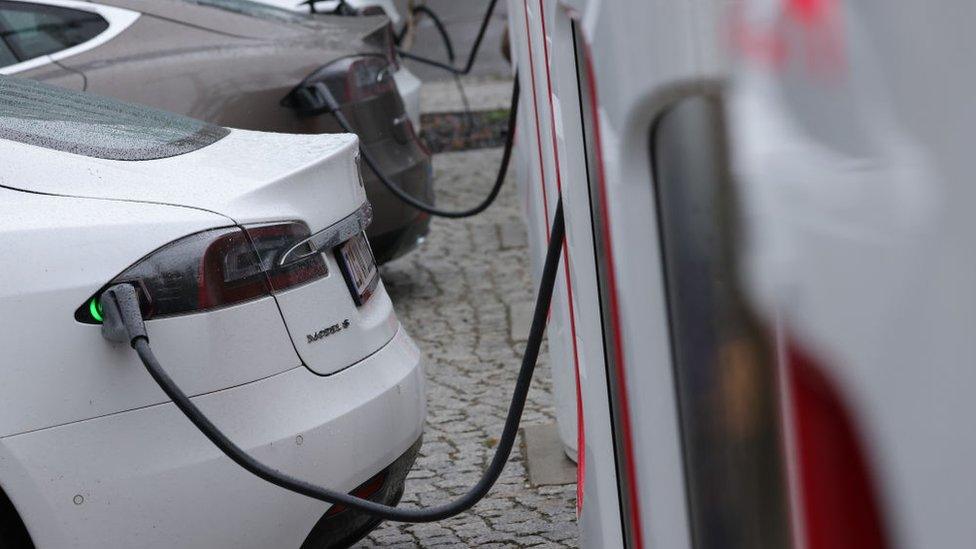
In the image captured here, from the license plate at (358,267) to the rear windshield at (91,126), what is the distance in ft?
1.40

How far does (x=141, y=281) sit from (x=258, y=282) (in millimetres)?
256

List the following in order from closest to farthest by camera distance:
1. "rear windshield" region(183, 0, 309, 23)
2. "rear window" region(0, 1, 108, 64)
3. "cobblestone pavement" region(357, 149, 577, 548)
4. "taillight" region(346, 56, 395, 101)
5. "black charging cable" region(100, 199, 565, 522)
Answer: "black charging cable" region(100, 199, 565, 522)
"cobblestone pavement" region(357, 149, 577, 548)
"rear window" region(0, 1, 108, 64)
"taillight" region(346, 56, 395, 101)
"rear windshield" region(183, 0, 309, 23)

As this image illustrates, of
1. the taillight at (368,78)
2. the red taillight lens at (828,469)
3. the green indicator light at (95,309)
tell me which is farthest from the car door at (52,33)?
the red taillight lens at (828,469)

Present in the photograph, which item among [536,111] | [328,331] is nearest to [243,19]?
[536,111]

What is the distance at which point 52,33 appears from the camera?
231 inches

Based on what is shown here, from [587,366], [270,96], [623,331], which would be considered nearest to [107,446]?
[587,366]

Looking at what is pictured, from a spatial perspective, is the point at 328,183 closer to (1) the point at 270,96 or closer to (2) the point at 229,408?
(2) the point at 229,408

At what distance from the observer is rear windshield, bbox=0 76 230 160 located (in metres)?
3.08

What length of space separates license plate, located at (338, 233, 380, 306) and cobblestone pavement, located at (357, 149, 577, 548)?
92cm

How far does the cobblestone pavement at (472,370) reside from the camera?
13.4ft

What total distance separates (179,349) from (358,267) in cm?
61

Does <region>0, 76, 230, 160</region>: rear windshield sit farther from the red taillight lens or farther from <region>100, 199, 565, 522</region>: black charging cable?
the red taillight lens

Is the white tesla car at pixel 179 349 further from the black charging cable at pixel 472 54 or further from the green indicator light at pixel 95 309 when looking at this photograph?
the black charging cable at pixel 472 54

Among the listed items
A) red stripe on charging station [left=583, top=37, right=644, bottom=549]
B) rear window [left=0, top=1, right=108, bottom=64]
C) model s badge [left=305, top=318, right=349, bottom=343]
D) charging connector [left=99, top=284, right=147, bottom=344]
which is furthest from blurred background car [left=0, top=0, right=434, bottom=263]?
red stripe on charging station [left=583, top=37, right=644, bottom=549]
